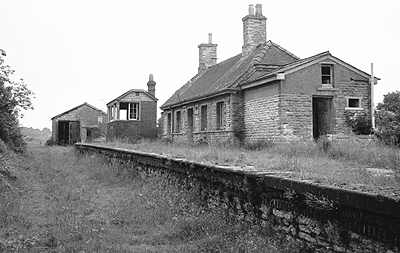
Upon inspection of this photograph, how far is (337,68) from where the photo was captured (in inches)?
760

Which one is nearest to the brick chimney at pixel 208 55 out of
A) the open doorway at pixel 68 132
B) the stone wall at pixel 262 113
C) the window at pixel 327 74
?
the stone wall at pixel 262 113

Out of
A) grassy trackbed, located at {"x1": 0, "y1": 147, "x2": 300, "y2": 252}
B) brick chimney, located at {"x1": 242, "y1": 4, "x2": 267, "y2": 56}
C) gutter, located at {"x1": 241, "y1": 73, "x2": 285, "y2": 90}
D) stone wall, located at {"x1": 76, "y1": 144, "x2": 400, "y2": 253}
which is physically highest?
brick chimney, located at {"x1": 242, "y1": 4, "x2": 267, "y2": 56}

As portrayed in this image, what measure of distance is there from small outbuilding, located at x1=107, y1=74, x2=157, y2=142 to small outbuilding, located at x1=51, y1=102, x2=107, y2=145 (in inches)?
507

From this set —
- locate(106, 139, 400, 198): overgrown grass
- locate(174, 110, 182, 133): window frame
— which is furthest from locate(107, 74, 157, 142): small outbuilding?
locate(106, 139, 400, 198): overgrown grass

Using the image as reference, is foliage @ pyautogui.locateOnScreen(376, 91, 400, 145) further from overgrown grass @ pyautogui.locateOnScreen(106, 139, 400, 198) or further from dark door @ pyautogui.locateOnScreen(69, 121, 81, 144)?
dark door @ pyautogui.locateOnScreen(69, 121, 81, 144)

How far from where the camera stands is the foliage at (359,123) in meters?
19.2

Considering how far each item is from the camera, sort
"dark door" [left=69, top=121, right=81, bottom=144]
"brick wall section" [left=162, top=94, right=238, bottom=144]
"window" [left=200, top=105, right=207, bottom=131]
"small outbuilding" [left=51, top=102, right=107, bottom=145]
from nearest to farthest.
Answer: "brick wall section" [left=162, top=94, right=238, bottom=144] < "window" [left=200, top=105, right=207, bottom=131] < "dark door" [left=69, top=121, right=81, bottom=144] < "small outbuilding" [left=51, top=102, right=107, bottom=145]

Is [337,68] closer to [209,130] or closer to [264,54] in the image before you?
[264,54]

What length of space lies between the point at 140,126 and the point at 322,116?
1682 centimetres

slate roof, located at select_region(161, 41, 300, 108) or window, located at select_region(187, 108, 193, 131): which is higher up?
slate roof, located at select_region(161, 41, 300, 108)

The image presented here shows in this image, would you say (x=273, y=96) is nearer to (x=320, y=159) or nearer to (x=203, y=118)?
(x=203, y=118)

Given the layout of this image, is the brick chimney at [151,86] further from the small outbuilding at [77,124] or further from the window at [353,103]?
the window at [353,103]

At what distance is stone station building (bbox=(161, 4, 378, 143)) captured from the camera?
18641 mm

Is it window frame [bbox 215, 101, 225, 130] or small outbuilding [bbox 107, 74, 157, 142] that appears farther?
small outbuilding [bbox 107, 74, 157, 142]
